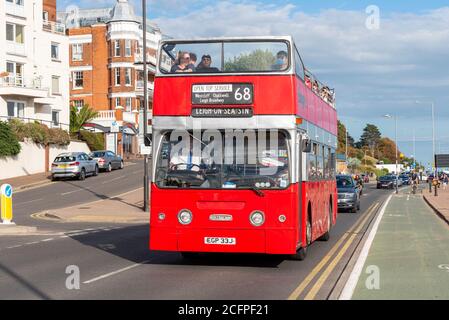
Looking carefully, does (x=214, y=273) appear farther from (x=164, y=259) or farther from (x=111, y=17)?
(x=111, y=17)

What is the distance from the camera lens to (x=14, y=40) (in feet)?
173

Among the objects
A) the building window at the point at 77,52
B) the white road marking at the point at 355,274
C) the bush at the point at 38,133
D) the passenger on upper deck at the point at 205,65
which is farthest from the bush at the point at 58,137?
the passenger on upper deck at the point at 205,65

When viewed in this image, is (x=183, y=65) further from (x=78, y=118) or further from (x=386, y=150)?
(x=386, y=150)

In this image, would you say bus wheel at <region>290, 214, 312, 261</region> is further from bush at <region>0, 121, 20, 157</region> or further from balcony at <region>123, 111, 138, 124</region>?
balcony at <region>123, 111, 138, 124</region>

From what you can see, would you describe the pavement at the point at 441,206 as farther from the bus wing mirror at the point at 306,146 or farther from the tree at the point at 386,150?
the tree at the point at 386,150

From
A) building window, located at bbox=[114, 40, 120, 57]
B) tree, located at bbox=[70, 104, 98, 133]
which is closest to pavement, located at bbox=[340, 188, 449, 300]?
tree, located at bbox=[70, 104, 98, 133]

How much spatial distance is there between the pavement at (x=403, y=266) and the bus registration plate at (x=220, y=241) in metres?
2.01

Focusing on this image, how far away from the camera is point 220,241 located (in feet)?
36.9

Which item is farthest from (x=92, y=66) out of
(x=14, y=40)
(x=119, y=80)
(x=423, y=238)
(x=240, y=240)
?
(x=240, y=240)

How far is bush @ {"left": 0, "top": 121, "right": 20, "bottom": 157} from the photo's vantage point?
4316 centimetres

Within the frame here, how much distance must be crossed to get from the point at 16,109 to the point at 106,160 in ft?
26.0


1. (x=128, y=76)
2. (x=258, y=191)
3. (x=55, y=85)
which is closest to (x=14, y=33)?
(x=55, y=85)

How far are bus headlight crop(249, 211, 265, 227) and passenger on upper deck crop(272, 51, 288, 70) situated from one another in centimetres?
242
